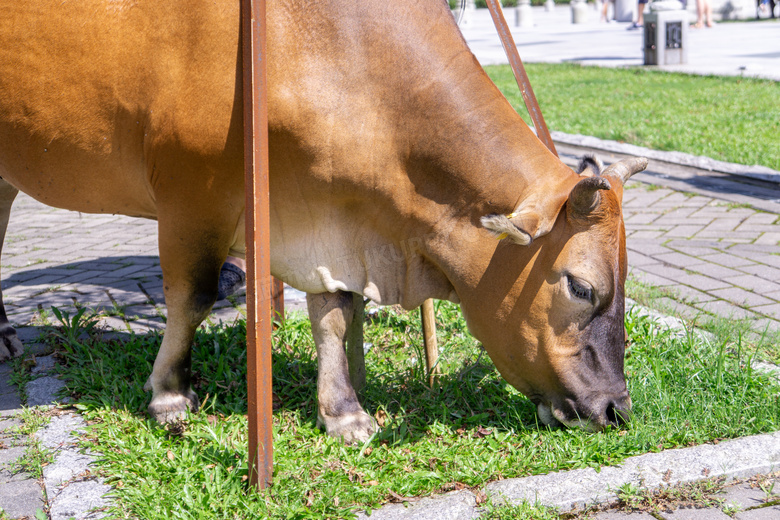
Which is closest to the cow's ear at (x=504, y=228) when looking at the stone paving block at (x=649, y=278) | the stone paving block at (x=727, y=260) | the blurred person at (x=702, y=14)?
the stone paving block at (x=649, y=278)

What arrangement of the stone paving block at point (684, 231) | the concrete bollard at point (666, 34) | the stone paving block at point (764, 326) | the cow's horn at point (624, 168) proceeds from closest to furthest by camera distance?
1. the cow's horn at point (624, 168)
2. the stone paving block at point (764, 326)
3. the stone paving block at point (684, 231)
4. the concrete bollard at point (666, 34)

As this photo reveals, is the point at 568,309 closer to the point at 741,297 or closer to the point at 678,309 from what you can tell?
the point at 678,309

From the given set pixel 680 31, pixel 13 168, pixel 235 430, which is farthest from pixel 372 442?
pixel 680 31

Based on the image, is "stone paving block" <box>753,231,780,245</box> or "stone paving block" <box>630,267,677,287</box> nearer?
"stone paving block" <box>630,267,677,287</box>

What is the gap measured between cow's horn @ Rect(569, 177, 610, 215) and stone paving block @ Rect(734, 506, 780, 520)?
1245 mm

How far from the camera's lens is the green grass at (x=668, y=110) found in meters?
9.42

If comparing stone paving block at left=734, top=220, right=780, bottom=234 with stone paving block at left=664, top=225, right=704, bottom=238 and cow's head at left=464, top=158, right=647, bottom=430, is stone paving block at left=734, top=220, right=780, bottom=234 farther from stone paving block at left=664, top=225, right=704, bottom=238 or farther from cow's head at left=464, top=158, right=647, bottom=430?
cow's head at left=464, top=158, right=647, bottom=430

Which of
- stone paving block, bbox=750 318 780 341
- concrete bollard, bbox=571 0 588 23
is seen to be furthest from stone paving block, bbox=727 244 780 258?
concrete bollard, bbox=571 0 588 23

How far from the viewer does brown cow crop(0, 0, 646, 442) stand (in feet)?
10.00

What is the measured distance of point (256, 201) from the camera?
9.03ft

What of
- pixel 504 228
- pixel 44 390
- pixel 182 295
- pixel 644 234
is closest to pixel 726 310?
pixel 644 234

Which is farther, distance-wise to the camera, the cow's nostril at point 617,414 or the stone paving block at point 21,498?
the cow's nostril at point 617,414

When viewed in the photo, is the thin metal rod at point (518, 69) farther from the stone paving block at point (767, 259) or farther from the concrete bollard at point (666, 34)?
the concrete bollard at point (666, 34)

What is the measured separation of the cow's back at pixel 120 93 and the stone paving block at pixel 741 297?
3401 mm
